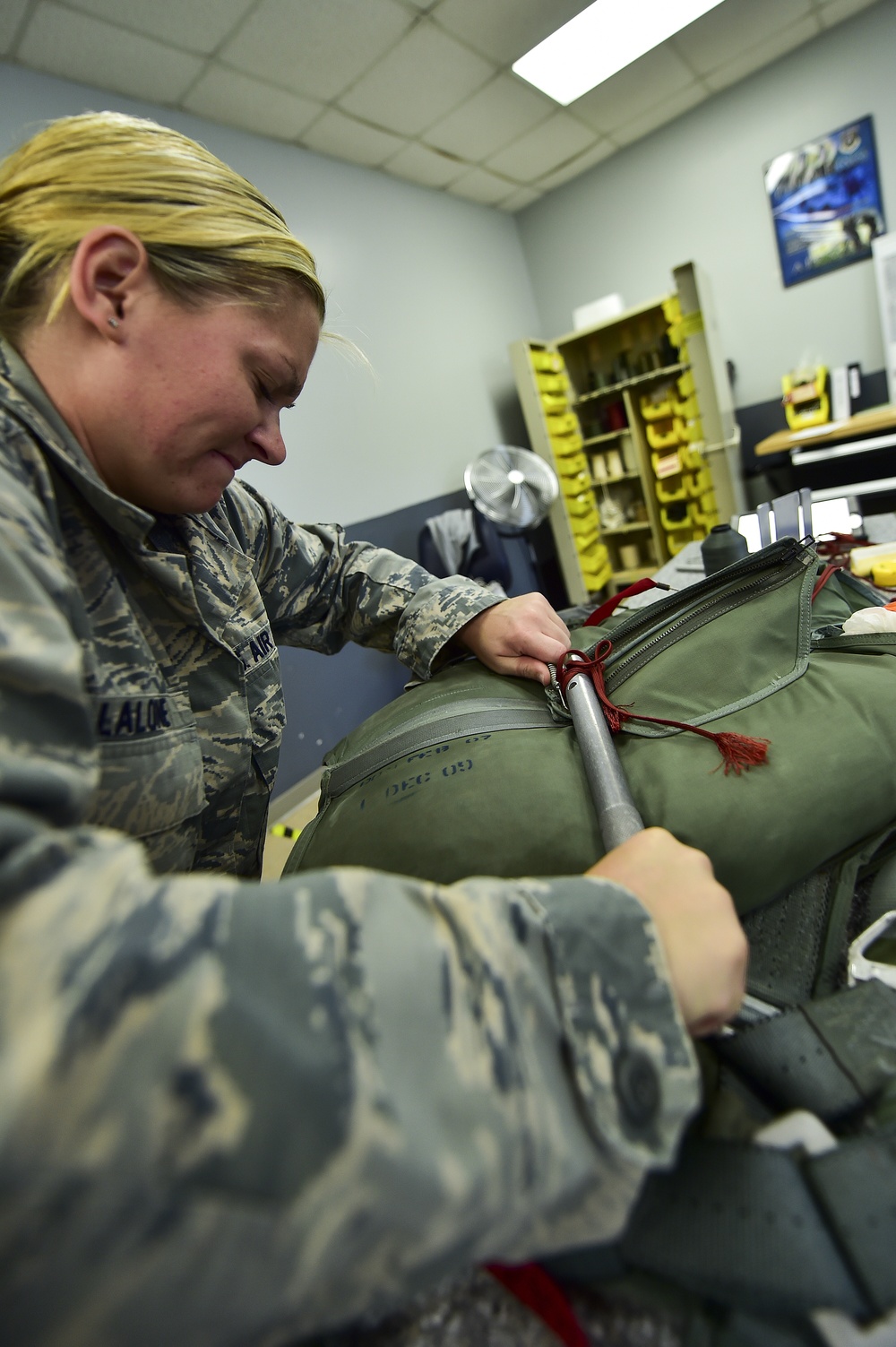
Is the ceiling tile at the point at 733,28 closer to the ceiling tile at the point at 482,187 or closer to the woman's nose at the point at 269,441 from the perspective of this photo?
the ceiling tile at the point at 482,187

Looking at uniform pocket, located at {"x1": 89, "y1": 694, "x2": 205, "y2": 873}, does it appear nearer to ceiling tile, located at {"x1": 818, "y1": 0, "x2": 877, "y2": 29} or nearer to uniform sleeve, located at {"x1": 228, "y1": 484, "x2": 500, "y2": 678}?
uniform sleeve, located at {"x1": 228, "y1": 484, "x2": 500, "y2": 678}

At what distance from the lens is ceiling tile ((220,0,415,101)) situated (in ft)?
7.20

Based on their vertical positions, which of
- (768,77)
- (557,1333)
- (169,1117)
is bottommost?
(557,1333)

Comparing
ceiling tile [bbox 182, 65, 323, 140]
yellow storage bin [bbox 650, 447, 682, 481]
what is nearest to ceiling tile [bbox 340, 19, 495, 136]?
ceiling tile [bbox 182, 65, 323, 140]

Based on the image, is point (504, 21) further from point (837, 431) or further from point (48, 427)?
point (48, 427)

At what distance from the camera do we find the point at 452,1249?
27 cm

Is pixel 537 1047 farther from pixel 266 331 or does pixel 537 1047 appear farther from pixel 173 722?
pixel 266 331

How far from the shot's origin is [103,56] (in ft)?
6.93

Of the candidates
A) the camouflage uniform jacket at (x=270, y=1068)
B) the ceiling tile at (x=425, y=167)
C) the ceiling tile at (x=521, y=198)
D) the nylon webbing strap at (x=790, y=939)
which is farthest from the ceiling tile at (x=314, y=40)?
the nylon webbing strap at (x=790, y=939)

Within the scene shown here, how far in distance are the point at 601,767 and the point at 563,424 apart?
144 inches

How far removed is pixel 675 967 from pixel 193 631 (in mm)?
634

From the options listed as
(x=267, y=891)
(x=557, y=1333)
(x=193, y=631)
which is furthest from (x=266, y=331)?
(x=557, y=1333)

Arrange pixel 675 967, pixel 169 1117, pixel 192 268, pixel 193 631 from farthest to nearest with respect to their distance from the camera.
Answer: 1. pixel 193 631
2. pixel 192 268
3. pixel 675 967
4. pixel 169 1117

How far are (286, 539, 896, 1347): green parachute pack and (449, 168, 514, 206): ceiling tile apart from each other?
403 centimetres
